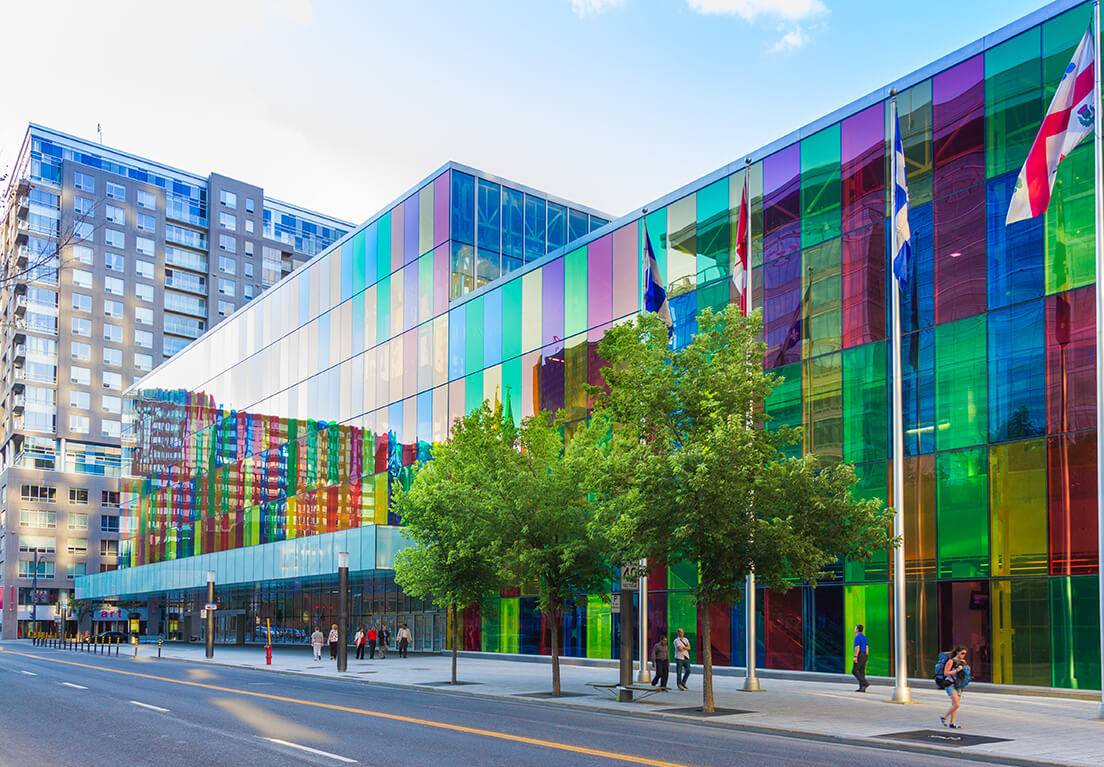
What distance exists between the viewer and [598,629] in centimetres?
3844

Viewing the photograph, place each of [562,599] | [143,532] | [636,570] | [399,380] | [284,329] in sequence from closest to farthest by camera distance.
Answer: [636,570]
[562,599]
[399,380]
[284,329]
[143,532]

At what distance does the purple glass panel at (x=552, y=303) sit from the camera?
136 ft

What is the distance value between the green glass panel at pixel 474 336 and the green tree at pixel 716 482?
74.0 feet

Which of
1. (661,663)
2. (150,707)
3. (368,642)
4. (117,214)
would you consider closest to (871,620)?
(661,663)

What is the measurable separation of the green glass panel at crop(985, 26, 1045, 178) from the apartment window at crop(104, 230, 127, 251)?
4683 inches

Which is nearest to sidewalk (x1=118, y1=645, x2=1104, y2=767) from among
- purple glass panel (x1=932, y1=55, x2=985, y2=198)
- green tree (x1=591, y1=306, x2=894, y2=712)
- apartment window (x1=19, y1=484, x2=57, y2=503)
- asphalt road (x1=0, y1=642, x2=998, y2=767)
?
asphalt road (x1=0, y1=642, x2=998, y2=767)

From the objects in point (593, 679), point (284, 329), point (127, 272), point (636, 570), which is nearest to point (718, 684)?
point (593, 679)

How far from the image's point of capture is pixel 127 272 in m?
128

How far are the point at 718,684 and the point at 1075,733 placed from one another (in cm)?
1238

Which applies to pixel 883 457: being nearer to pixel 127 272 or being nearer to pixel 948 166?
pixel 948 166

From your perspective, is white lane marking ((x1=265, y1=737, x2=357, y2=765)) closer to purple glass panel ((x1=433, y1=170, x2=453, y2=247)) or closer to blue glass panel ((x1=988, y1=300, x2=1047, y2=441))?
blue glass panel ((x1=988, y1=300, x2=1047, y2=441))

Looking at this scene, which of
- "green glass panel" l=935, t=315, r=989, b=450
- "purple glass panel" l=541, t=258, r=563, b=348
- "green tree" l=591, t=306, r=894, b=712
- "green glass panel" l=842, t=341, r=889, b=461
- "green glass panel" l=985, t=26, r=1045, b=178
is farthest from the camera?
"purple glass panel" l=541, t=258, r=563, b=348

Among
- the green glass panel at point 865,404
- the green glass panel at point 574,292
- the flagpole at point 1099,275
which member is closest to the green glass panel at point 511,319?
the green glass panel at point 574,292

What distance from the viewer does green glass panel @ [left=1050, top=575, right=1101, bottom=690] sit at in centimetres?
2323
